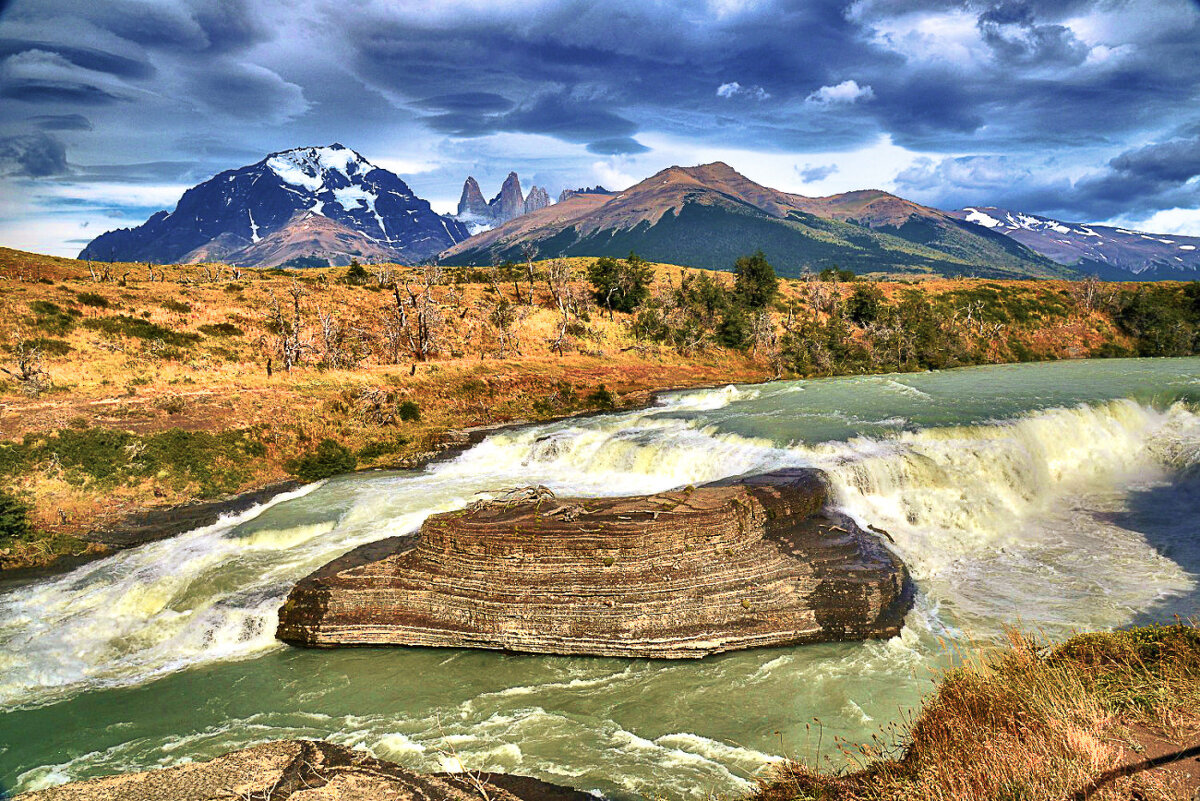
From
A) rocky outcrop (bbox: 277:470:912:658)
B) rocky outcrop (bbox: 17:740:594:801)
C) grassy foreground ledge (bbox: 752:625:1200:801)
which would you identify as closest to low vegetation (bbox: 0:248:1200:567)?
rocky outcrop (bbox: 277:470:912:658)

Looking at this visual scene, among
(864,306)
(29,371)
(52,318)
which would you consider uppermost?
(864,306)

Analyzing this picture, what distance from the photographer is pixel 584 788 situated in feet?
28.1

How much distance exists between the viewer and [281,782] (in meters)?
6.46

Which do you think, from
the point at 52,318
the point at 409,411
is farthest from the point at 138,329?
the point at 409,411

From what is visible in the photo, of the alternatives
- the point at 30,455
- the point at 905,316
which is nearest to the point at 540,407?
the point at 30,455

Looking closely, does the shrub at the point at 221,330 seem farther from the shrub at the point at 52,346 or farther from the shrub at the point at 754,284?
the shrub at the point at 754,284

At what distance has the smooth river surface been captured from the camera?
9.91 m

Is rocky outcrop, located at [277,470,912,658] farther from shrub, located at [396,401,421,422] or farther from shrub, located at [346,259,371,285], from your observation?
shrub, located at [346,259,371,285]

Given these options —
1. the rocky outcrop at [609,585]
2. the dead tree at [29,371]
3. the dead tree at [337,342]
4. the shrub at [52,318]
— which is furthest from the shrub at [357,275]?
the rocky outcrop at [609,585]

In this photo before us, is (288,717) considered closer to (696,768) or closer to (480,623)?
(480,623)

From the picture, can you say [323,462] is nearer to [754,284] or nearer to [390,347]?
[390,347]

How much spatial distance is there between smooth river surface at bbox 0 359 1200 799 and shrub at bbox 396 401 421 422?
7081 millimetres

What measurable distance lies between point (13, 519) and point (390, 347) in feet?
87.9

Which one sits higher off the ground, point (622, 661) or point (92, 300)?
point (92, 300)
